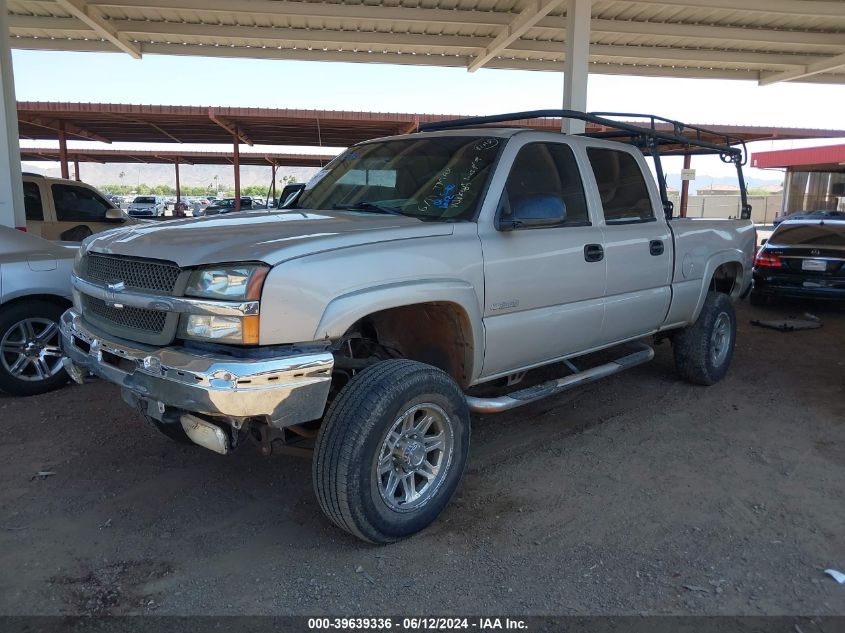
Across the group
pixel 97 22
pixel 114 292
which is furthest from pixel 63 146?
pixel 114 292

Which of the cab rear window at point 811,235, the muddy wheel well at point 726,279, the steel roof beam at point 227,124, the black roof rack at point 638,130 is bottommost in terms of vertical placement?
the muddy wheel well at point 726,279

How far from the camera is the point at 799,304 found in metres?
11.0

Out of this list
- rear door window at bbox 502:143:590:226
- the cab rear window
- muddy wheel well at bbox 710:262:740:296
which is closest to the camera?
rear door window at bbox 502:143:590:226

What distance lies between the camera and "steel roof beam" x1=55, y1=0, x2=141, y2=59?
10250mm

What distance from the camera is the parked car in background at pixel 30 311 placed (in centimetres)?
529

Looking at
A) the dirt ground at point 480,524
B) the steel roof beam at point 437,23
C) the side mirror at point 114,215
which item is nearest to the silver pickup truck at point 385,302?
the dirt ground at point 480,524

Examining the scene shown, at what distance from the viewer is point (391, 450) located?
324cm

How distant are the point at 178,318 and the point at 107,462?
73.1 inches

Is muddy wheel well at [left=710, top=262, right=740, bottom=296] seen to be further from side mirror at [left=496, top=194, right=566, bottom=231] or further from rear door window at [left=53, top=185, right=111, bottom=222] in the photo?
rear door window at [left=53, top=185, right=111, bottom=222]

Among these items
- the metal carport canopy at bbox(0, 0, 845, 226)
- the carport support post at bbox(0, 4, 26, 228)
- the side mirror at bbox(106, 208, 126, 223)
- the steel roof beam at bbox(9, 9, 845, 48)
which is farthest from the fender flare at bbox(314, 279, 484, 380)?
the steel roof beam at bbox(9, 9, 845, 48)

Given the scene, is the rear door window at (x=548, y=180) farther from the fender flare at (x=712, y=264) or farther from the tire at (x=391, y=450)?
the fender flare at (x=712, y=264)

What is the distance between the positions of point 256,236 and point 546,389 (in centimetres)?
215

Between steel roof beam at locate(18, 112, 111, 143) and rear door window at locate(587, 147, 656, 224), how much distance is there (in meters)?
18.3

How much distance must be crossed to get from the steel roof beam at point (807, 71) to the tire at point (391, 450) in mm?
14445
